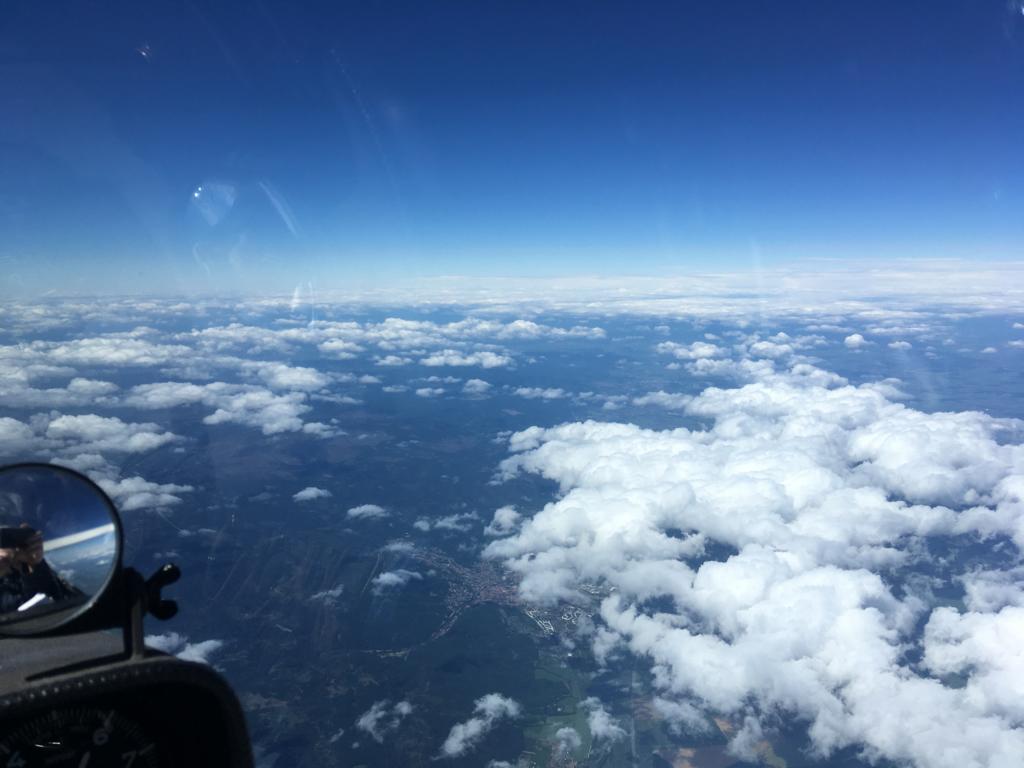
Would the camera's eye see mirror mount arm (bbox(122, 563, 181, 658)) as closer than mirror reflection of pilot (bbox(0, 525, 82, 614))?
Yes

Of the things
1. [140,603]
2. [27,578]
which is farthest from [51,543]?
[140,603]

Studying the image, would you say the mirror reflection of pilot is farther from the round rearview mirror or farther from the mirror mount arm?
the mirror mount arm

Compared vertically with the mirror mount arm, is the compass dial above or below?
below

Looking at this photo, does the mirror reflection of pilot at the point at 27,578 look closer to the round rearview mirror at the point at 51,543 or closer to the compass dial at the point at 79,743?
the round rearview mirror at the point at 51,543

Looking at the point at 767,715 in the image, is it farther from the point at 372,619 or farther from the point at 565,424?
the point at 565,424

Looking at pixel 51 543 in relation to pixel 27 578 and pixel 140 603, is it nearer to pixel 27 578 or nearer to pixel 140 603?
pixel 27 578

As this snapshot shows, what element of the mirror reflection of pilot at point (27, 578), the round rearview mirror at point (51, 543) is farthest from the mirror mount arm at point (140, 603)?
the mirror reflection of pilot at point (27, 578)

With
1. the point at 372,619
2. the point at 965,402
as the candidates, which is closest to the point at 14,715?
the point at 372,619

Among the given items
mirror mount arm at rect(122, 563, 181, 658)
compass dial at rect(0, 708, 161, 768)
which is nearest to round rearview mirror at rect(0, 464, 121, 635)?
mirror mount arm at rect(122, 563, 181, 658)
